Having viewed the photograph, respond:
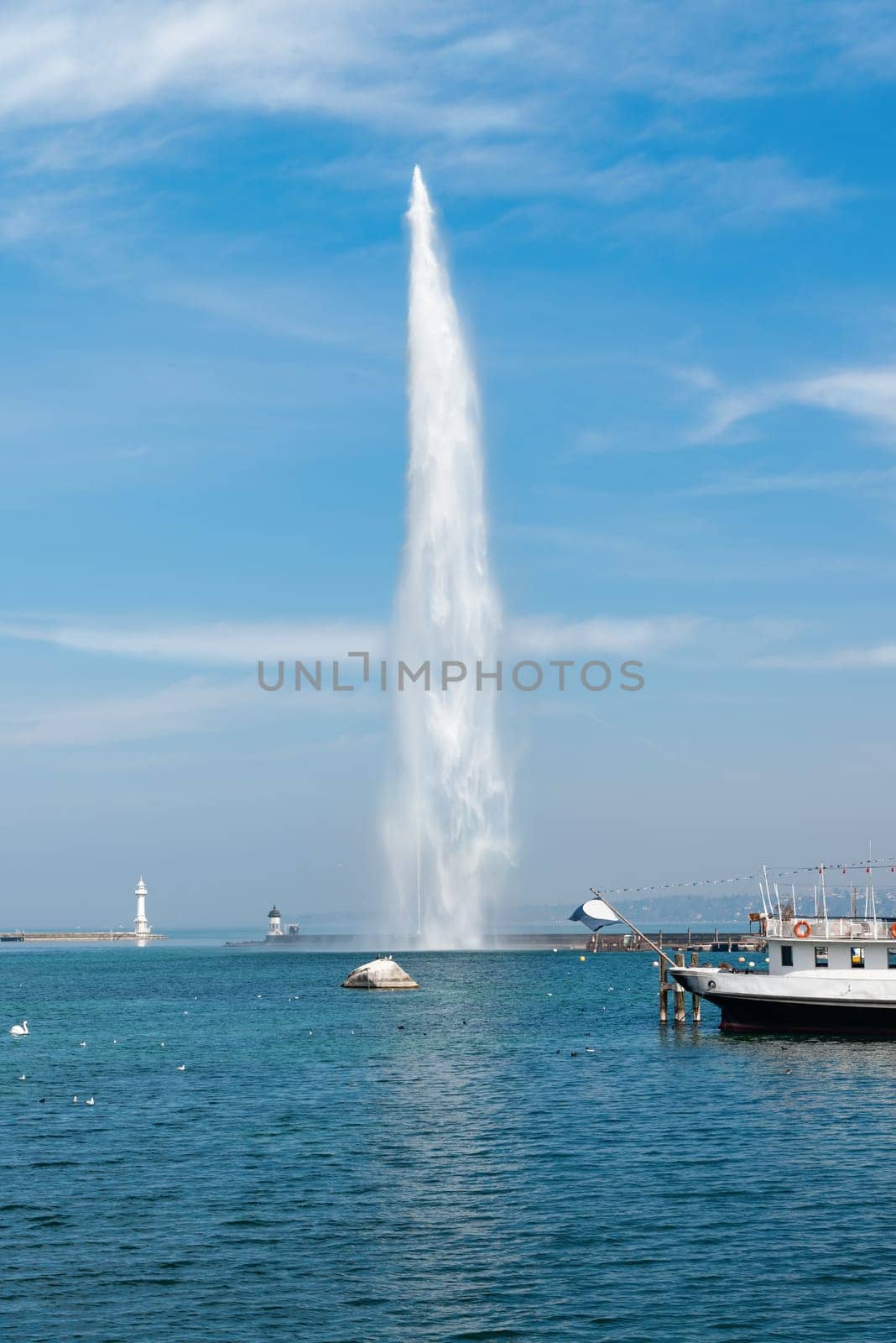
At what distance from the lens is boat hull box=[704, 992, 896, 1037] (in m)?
64.6

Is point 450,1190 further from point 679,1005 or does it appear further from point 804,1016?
point 679,1005

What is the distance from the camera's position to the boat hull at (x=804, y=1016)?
212 feet

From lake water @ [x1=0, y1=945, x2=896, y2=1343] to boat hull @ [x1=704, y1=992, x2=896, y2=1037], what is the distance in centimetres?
110

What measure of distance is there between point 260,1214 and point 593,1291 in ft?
31.8

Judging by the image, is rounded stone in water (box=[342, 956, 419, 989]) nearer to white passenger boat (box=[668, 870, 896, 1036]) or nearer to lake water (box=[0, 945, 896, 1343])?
lake water (box=[0, 945, 896, 1343])

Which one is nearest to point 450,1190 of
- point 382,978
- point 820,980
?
point 820,980

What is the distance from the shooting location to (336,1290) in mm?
26609

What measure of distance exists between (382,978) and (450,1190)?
247ft

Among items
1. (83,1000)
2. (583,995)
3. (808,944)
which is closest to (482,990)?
(583,995)

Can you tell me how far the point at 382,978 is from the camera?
109812 millimetres

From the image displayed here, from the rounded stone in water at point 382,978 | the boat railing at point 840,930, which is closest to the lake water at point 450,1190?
the boat railing at point 840,930

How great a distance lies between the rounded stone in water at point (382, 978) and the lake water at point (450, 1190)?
37021mm

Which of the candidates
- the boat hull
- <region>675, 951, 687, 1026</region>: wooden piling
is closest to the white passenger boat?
the boat hull

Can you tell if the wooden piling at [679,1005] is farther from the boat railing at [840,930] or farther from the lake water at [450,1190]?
the boat railing at [840,930]
